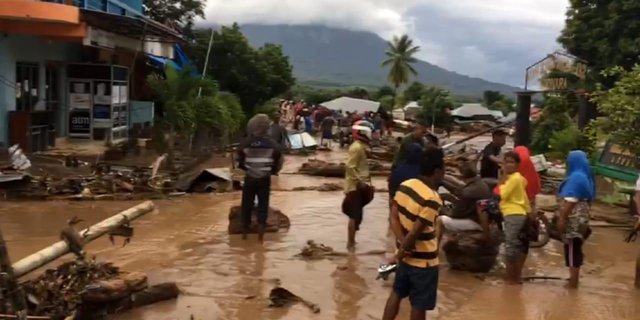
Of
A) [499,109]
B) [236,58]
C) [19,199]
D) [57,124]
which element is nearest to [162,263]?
[19,199]

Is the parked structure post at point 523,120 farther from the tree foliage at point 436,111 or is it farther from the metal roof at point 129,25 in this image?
the tree foliage at point 436,111

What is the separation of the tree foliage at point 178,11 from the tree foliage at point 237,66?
1015 millimetres

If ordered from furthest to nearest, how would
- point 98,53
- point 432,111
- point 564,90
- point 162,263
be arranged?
point 432,111 < point 564,90 < point 98,53 < point 162,263

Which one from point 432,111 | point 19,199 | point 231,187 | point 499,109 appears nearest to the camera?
point 19,199

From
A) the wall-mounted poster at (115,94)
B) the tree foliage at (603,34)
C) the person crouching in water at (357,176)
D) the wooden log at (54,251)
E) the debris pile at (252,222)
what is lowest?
the debris pile at (252,222)

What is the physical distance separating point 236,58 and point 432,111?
63.0 feet

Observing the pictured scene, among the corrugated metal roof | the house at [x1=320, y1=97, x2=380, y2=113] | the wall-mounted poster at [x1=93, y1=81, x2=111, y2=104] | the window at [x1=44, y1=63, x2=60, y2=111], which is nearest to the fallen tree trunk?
the window at [x1=44, y1=63, x2=60, y2=111]

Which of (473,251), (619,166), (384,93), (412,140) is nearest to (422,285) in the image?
(473,251)

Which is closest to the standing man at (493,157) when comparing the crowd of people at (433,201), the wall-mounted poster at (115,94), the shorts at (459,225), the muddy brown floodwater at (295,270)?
the crowd of people at (433,201)

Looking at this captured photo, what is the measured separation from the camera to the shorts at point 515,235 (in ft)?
26.5

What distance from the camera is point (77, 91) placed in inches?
870

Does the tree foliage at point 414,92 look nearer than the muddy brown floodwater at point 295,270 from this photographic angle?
No

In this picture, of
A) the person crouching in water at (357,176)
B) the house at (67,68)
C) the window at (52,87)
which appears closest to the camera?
the person crouching in water at (357,176)

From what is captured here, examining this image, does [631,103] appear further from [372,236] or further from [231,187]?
[231,187]
